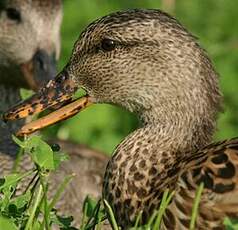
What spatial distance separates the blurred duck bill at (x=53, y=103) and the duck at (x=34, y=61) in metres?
1.37

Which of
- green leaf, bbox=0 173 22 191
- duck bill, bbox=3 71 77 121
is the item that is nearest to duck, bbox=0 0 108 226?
duck bill, bbox=3 71 77 121

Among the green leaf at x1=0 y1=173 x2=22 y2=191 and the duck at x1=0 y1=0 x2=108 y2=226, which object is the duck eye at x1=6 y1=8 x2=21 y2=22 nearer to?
the duck at x1=0 y1=0 x2=108 y2=226

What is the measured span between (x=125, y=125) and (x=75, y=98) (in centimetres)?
331

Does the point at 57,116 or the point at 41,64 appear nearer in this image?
the point at 57,116

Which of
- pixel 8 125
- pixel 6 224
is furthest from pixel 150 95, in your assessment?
pixel 8 125

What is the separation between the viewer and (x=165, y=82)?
5773 millimetres

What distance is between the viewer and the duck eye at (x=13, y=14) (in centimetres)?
823

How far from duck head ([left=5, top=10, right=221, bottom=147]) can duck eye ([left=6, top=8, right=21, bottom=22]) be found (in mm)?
2273

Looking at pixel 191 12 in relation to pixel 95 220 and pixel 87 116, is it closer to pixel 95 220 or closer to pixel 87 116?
pixel 87 116

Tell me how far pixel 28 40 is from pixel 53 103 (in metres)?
2.19

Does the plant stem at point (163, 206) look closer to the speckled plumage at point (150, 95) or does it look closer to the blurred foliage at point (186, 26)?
the speckled plumage at point (150, 95)

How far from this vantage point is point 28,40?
8.17 metres

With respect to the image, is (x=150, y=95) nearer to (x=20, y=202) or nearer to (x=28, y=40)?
(x=20, y=202)

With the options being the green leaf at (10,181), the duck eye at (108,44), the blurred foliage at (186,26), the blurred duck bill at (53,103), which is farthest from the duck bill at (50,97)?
the blurred foliage at (186,26)
